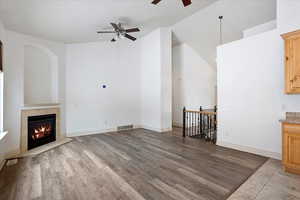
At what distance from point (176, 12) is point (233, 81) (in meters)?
2.72

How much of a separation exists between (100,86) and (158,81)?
2.29m

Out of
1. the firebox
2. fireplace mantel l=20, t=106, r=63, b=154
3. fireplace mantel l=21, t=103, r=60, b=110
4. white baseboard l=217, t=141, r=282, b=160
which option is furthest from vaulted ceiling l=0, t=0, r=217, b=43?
white baseboard l=217, t=141, r=282, b=160

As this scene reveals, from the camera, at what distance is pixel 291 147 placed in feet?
8.53

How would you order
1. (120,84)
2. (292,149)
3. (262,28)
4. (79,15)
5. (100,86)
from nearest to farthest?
(292,149), (79,15), (262,28), (100,86), (120,84)

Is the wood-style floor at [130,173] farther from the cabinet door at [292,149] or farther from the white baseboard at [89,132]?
the white baseboard at [89,132]

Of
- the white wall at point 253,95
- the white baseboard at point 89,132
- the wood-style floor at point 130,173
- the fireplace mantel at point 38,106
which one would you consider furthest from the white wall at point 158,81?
the fireplace mantel at point 38,106

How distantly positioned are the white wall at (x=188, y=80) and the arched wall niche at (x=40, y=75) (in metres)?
5.13

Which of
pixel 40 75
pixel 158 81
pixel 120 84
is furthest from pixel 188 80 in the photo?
pixel 40 75

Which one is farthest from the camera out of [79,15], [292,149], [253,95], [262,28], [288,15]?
[262,28]

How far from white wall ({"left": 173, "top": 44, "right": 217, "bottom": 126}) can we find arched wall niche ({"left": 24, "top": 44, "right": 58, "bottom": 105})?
513 centimetres

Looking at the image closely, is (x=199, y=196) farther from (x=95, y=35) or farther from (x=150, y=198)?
(x=95, y=35)

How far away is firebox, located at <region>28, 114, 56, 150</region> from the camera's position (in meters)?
4.33

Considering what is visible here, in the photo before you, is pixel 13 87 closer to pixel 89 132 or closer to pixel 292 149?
pixel 89 132

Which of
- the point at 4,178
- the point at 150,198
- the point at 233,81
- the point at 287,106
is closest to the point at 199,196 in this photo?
the point at 150,198
